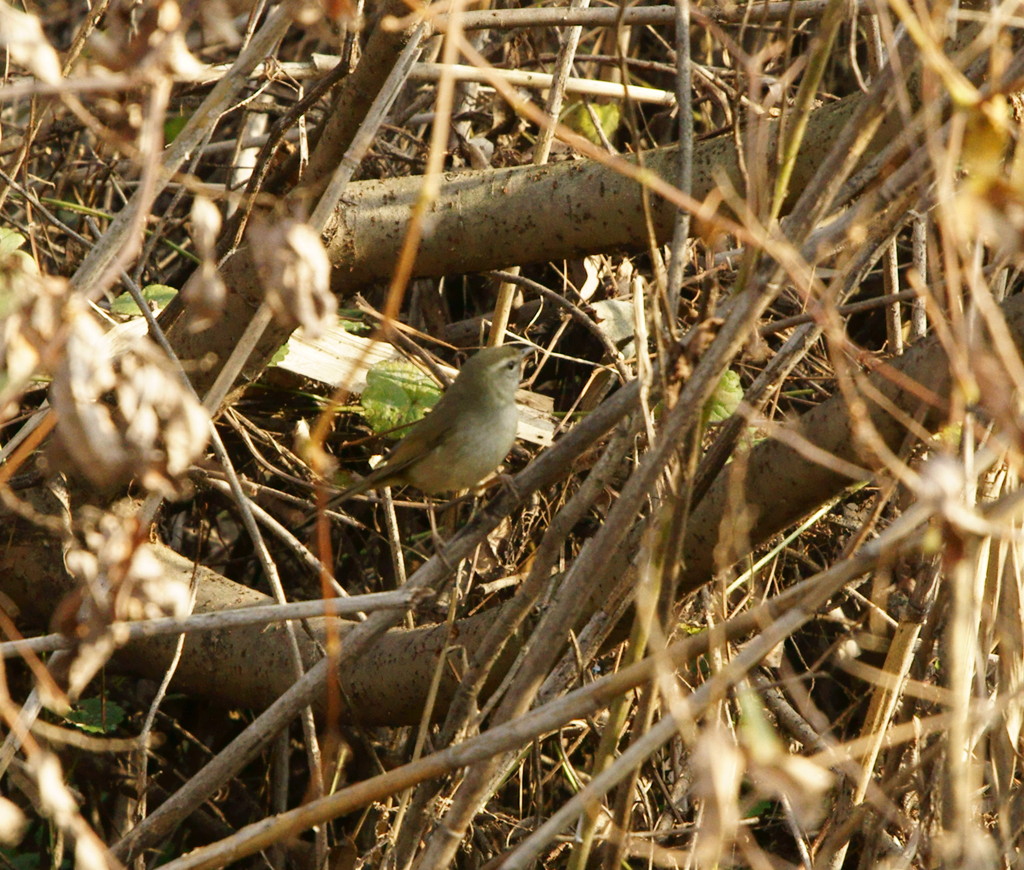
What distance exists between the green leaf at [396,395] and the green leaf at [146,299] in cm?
76

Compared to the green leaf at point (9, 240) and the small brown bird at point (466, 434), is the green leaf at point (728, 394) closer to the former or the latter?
the small brown bird at point (466, 434)

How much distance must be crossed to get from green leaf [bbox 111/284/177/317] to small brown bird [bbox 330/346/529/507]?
37.4 inches

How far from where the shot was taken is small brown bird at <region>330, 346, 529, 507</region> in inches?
144

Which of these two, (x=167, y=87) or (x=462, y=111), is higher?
(x=167, y=87)

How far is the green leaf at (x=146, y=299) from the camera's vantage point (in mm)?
3838

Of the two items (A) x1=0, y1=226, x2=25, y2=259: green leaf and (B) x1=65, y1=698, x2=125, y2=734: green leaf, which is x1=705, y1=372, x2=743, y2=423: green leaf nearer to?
(B) x1=65, y1=698, x2=125, y2=734: green leaf

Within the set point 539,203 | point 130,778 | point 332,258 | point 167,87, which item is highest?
point 167,87

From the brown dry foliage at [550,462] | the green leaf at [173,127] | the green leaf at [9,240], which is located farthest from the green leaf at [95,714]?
the green leaf at [173,127]

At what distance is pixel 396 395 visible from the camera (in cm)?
400

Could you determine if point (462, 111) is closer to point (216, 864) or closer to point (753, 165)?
point (753, 165)

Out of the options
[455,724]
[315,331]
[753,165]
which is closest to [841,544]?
[455,724]

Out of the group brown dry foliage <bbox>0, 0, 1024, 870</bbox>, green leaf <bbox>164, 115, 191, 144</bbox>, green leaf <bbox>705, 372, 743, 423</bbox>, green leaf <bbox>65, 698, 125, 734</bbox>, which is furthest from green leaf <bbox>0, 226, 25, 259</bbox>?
green leaf <bbox>705, 372, 743, 423</bbox>

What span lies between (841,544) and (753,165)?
2.09m

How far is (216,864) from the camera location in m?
1.90
